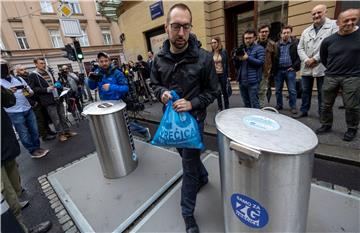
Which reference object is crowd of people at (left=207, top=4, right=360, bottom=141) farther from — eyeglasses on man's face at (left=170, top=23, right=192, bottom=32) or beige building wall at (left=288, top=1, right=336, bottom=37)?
eyeglasses on man's face at (left=170, top=23, right=192, bottom=32)

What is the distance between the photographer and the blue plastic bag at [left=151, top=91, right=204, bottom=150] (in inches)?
59.3

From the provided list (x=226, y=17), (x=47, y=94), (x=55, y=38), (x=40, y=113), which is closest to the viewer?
(x=47, y=94)

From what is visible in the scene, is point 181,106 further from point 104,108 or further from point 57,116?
point 57,116

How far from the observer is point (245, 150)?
3.52 ft

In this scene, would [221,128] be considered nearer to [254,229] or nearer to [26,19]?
[254,229]

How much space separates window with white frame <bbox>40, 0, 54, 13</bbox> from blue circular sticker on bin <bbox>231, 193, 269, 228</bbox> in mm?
24852

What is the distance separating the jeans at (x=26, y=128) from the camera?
3.52 meters

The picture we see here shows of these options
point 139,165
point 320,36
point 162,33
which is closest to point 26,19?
point 162,33

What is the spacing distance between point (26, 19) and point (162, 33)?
56.6ft

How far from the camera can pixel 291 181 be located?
1104 mm

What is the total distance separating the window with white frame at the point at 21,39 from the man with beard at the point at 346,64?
2367 centimetres

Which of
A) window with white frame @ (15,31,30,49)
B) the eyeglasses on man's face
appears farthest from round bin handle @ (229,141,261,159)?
window with white frame @ (15,31,30,49)

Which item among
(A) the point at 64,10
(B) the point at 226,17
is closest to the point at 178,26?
(B) the point at 226,17

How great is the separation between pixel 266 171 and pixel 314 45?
330 cm
